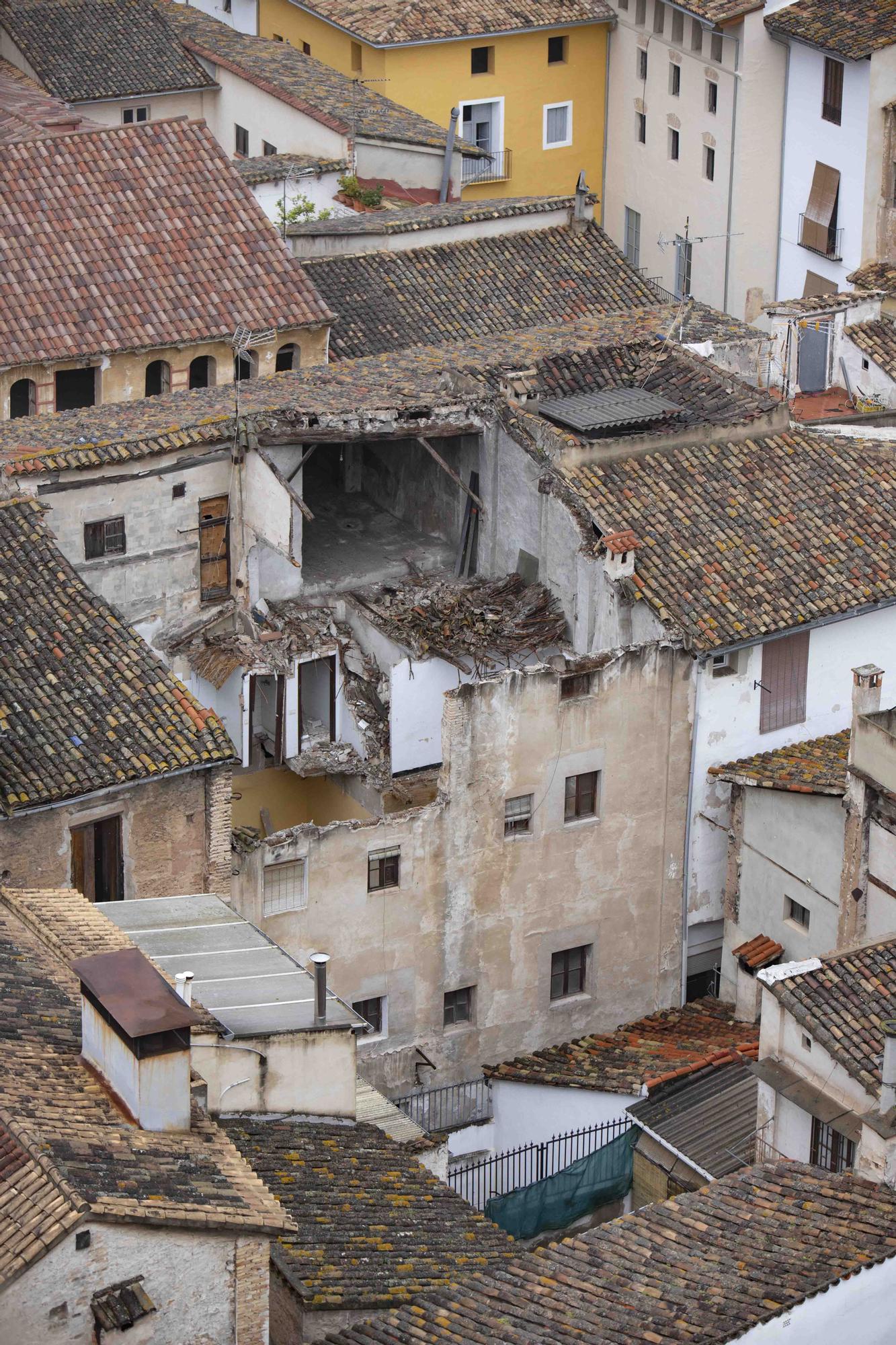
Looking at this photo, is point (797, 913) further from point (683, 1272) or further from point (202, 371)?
point (202, 371)

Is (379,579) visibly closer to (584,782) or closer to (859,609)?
(584,782)

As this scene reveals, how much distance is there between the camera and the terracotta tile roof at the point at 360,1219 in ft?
98.5

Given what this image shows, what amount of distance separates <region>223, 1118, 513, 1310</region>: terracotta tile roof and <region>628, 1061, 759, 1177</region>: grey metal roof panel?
6.11 metres

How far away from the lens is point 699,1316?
1163 inches

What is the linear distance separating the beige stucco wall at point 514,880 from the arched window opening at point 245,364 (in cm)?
1369

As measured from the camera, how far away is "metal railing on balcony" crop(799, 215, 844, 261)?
69.2 m

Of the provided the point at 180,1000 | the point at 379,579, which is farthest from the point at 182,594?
the point at 180,1000

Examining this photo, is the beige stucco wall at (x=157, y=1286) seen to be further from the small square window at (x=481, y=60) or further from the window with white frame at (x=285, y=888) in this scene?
the small square window at (x=481, y=60)

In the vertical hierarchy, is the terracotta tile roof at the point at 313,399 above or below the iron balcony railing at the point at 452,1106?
above

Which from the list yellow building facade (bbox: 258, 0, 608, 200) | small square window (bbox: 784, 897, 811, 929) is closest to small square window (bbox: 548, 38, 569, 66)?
yellow building facade (bbox: 258, 0, 608, 200)

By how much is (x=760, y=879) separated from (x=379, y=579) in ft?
27.7

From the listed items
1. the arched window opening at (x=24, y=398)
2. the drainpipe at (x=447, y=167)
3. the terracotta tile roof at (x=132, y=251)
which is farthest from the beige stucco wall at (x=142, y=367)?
the drainpipe at (x=447, y=167)

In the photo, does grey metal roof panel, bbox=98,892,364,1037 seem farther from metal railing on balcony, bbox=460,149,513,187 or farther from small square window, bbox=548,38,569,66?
small square window, bbox=548,38,569,66

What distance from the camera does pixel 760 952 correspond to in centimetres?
4275
